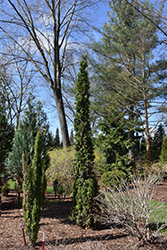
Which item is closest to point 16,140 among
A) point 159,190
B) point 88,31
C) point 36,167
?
point 36,167

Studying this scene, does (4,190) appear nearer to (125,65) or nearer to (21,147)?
(21,147)

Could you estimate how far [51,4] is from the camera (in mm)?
10195

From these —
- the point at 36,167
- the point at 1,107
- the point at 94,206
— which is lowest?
the point at 94,206

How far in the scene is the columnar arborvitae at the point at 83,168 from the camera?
5.17m

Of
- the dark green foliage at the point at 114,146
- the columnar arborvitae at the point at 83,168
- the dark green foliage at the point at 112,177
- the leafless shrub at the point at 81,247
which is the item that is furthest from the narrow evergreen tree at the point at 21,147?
the dark green foliage at the point at 114,146

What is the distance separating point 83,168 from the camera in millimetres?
5434

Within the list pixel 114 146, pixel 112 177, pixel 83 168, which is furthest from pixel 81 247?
pixel 114 146

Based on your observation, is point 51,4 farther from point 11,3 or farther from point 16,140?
point 16,140

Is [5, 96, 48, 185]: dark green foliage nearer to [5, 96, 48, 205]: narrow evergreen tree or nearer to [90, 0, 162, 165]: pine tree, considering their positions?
[5, 96, 48, 205]: narrow evergreen tree

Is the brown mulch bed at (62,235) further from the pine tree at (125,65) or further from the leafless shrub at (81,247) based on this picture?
the pine tree at (125,65)

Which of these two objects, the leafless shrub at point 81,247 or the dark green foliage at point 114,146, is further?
the dark green foliage at point 114,146

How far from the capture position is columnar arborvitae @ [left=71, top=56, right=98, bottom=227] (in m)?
5.17

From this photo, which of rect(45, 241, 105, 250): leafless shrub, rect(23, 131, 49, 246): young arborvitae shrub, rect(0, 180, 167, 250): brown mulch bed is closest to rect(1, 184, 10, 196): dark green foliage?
rect(0, 180, 167, 250): brown mulch bed

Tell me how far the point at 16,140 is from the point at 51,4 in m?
7.80
